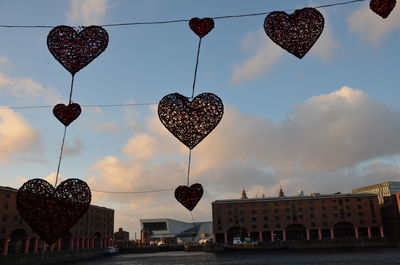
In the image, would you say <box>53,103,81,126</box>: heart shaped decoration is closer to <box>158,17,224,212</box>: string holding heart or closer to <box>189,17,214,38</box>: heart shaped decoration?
<box>158,17,224,212</box>: string holding heart

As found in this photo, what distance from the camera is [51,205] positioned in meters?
9.76

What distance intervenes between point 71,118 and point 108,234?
89791mm

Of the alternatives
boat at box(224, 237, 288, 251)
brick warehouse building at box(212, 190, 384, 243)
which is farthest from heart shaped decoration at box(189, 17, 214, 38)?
brick warehouse building at box(212, 190, 384, 243)

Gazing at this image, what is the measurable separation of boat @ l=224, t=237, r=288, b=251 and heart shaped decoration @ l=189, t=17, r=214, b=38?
76.7m

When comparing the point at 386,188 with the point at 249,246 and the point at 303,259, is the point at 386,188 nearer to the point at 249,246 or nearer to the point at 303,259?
the point at 249,246

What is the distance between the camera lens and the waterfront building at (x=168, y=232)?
439 feet

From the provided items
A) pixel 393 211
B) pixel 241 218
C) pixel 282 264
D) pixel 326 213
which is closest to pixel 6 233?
pixel 282 264

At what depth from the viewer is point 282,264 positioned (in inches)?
1794

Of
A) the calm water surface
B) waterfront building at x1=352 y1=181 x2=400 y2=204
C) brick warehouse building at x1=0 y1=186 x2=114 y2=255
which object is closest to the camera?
the calm water surface

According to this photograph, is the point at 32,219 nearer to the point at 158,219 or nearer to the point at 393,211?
the point at 393,211

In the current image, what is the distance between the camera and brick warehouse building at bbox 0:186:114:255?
55156 mm

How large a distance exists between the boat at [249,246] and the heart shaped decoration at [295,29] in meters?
76.3

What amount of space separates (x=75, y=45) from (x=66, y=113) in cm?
180

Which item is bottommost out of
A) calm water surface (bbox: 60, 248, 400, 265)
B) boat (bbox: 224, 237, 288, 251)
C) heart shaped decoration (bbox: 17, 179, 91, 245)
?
calm water surface (bbox: 60, 248, 400, 265)
